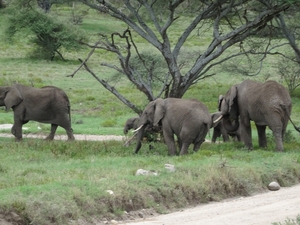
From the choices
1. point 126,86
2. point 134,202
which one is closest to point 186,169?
point 134,202

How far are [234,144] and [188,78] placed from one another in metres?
2.28

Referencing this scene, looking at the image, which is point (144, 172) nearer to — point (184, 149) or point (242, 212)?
point (242, 212)

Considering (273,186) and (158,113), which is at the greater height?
(158,113)

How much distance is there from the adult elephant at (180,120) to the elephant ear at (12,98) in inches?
156

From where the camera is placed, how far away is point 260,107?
1759 cm

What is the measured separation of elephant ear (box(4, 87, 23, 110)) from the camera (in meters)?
19.7

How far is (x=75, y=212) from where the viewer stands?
11.0m

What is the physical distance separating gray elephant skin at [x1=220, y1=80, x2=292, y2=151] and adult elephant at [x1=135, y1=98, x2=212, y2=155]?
1.58 metres

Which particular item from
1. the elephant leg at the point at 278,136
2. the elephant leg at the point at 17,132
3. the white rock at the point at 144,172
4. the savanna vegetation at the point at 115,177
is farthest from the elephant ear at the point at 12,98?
the white rock at the point at 144,172

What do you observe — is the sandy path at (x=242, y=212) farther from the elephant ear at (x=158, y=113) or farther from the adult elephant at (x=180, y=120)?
the elephant ear at (x=158, y=113)

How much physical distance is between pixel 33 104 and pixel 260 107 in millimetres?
6022

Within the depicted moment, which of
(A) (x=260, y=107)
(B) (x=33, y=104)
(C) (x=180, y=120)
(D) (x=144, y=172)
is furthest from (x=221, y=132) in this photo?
(D) (x=144, y=172)

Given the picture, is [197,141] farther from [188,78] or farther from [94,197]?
[94,197]

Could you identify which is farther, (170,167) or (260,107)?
(260,107)
